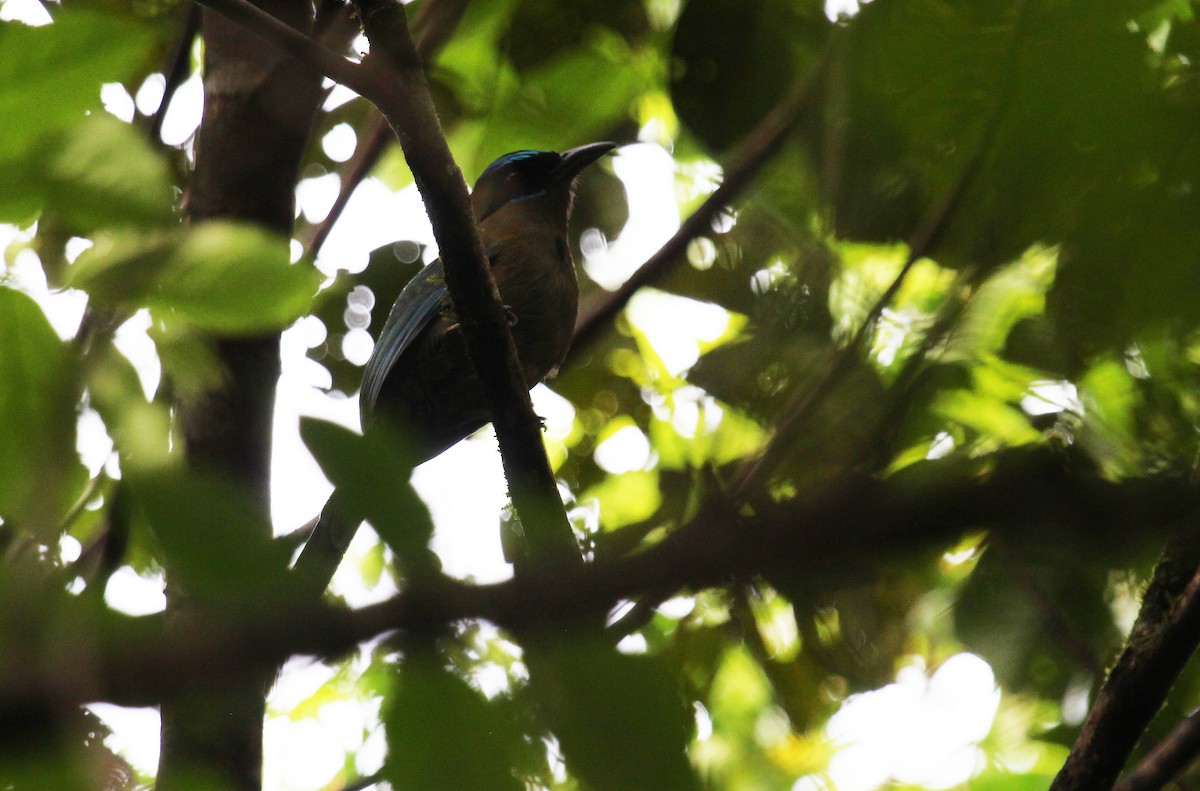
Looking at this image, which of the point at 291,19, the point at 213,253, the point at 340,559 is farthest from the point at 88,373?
the point at 291,19

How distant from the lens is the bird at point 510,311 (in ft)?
13.5

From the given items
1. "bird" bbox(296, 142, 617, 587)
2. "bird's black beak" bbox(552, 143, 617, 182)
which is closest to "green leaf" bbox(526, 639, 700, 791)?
"bird" bbox(296, 142, 617, 587)

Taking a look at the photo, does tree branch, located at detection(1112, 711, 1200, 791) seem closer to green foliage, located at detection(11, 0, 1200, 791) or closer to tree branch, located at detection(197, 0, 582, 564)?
green foliage, located at detection(11, 0, 1200, 791)

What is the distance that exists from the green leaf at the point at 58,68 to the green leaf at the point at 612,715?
891 mm

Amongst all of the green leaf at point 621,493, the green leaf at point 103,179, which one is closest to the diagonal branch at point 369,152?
the green leaf at point 621,493

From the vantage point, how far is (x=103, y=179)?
1161 mm

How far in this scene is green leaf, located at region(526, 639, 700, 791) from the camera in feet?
2.08

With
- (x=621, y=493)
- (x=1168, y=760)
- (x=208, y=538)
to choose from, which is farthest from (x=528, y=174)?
(x=208, y=538)

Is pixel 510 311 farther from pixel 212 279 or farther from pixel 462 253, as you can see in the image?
pixel 212 279

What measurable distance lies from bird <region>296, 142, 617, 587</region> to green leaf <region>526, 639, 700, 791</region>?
3091 millimetres

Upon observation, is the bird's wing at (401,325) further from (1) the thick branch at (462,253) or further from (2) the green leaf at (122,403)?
(2) the green leaf at (122,403)

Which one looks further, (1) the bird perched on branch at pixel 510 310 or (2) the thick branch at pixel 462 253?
(1) the bird perched on branch at pixel 510 310

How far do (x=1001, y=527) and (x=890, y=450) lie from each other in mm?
392

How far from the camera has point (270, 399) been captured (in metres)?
3.37
